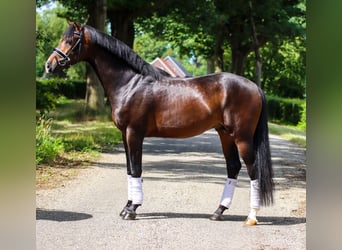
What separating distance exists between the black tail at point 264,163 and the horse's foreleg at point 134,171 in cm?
108

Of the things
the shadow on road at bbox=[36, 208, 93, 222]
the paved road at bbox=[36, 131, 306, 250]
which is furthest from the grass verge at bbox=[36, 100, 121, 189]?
the shadow on road at bbox=[36, 208, 93, 222]

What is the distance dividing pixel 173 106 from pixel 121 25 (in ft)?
42.1

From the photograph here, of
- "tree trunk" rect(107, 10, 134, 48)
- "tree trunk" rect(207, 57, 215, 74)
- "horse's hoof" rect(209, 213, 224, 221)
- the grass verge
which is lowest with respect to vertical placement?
"horse's hoof" rect(209, 213, 224, 221)

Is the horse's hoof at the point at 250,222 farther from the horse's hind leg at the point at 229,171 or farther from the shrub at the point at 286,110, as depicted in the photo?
the shrub at the point at 286,110

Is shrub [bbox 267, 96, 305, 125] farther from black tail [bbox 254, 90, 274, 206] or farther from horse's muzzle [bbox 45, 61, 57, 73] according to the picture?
horse's muzzle [bbox 45, 61, 57, 73]

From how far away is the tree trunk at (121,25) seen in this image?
1661cm

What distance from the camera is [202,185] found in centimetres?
739

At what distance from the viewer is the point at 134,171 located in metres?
4.99

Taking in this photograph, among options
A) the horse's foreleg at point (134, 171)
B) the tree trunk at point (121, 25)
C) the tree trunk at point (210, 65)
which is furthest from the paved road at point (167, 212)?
the tree trunk at point (210, 65)

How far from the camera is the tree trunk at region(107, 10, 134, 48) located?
16609mm

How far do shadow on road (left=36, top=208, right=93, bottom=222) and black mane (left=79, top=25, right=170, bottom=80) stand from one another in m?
1.51

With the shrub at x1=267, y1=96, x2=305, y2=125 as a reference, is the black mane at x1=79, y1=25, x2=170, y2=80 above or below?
above
